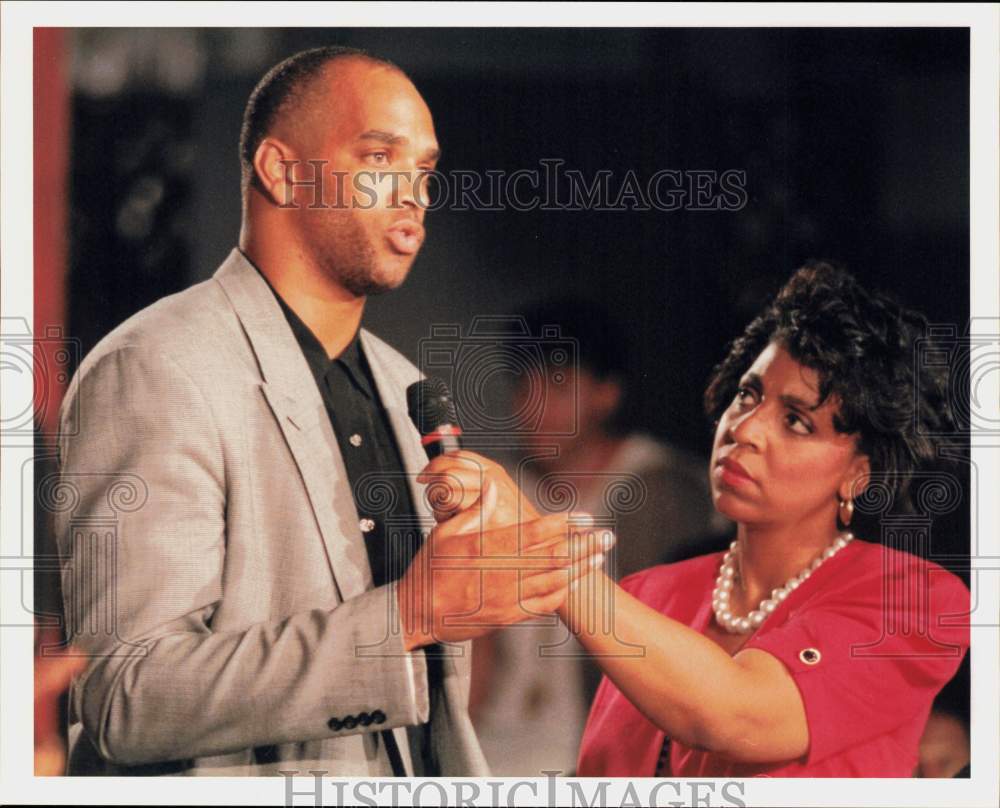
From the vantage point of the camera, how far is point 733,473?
291 centimetres

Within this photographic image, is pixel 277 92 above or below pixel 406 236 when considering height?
above

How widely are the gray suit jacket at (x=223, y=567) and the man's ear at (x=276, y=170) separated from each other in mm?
195

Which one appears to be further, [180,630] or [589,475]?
[589,475]

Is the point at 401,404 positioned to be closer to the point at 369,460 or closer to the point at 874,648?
the point at 369,460

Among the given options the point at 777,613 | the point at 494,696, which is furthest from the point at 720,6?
the point at 494,696

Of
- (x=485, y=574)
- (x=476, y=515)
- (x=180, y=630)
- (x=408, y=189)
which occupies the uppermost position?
(x=408, y=189)

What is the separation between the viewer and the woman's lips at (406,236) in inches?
114

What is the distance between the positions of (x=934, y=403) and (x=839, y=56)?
0.92 meters

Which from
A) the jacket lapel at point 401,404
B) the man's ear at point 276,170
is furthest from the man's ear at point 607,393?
the man's ear at point 276,170

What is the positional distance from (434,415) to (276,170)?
28.6 inches

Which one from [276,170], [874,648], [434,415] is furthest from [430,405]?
[874,648]

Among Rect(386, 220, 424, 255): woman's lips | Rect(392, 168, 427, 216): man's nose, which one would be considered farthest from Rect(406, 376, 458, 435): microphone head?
Rect(392, 168, 427, 216): man's nose

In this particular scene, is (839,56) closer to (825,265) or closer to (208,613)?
(825,265)

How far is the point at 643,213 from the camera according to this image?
2.96 meters
